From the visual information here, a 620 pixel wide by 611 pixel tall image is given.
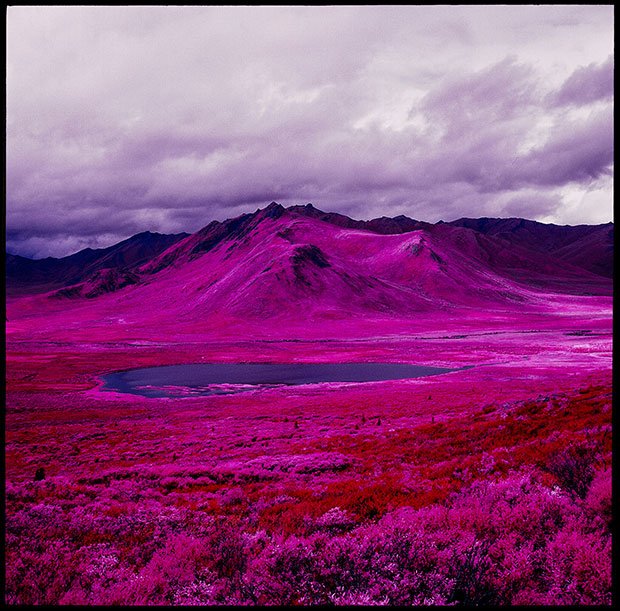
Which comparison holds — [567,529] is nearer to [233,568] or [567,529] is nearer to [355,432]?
[233,568]

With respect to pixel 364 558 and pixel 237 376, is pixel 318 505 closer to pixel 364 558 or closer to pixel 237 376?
pixel 364 558

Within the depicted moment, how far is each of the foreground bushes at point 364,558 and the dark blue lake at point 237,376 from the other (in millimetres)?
44419

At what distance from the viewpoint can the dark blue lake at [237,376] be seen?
182 ft

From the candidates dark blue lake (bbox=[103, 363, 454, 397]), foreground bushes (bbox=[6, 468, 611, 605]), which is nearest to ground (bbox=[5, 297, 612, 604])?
foreground bushes (bbox=[6, 468, 611, 605])

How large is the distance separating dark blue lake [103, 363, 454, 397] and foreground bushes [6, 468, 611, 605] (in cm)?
4442

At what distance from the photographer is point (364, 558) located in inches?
275

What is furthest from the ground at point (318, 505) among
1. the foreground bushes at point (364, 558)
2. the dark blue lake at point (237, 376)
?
the dark blue lake at point (237, 376)

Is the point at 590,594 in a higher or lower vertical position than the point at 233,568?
higher

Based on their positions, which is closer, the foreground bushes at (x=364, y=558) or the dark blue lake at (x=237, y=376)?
the foreground bushes at (x=364, y=558)

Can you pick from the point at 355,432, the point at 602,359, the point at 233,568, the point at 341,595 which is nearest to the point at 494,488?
the point at 341,595

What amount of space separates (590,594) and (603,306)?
223 meters

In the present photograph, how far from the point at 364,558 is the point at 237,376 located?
5972 centimetres

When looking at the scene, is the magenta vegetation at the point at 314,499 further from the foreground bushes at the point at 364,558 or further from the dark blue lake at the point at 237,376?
the dark blue lake at the point at 237,376

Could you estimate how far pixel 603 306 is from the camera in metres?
189
